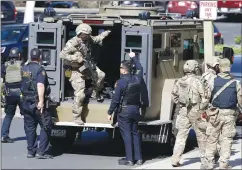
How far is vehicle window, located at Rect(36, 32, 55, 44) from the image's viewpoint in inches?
470

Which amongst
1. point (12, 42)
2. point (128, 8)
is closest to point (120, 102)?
point (128, 8)

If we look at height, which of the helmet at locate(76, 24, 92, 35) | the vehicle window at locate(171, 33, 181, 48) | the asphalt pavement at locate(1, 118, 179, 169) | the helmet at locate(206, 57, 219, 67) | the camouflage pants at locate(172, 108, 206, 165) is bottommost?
the asphalt pavement at locate(1, 118, 179, 169)

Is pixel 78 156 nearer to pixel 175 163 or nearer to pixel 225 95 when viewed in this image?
pixel 175 163

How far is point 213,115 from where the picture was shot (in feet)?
34.0

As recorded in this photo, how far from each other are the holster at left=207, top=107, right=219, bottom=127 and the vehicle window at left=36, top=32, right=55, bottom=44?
9.82ft

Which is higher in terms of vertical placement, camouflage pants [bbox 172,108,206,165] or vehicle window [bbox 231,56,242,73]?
vehicle window [bbox 231,56,242,73]

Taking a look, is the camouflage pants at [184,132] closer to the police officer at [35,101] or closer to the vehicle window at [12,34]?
the police officer at [35,101]

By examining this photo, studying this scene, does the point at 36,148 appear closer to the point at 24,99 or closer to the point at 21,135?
the point at 24,99

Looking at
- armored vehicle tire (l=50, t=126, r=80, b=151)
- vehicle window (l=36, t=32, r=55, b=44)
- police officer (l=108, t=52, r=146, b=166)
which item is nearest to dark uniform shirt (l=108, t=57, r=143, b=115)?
police officer (l=108, t=52, r=146, b=166)

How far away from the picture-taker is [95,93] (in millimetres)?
12102

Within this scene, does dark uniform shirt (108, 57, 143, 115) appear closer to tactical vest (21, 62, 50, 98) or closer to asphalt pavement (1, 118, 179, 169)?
asphalt pavement (1, 118, 179, 169)

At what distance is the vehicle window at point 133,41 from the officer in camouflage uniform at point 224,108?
5.09 feet

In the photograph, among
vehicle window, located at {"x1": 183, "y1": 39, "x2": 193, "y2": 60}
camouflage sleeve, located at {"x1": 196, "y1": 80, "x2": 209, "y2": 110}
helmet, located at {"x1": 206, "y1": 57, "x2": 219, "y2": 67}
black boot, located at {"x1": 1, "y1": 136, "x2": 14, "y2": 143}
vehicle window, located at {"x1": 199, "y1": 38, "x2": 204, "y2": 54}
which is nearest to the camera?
camouflage sleeve, located at {"x1": 196, "y1": 80, "x2": 209, "y2": 110}

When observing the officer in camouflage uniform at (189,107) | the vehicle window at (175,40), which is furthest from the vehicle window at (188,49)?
the officer in camouflage uniform at (189,107)
